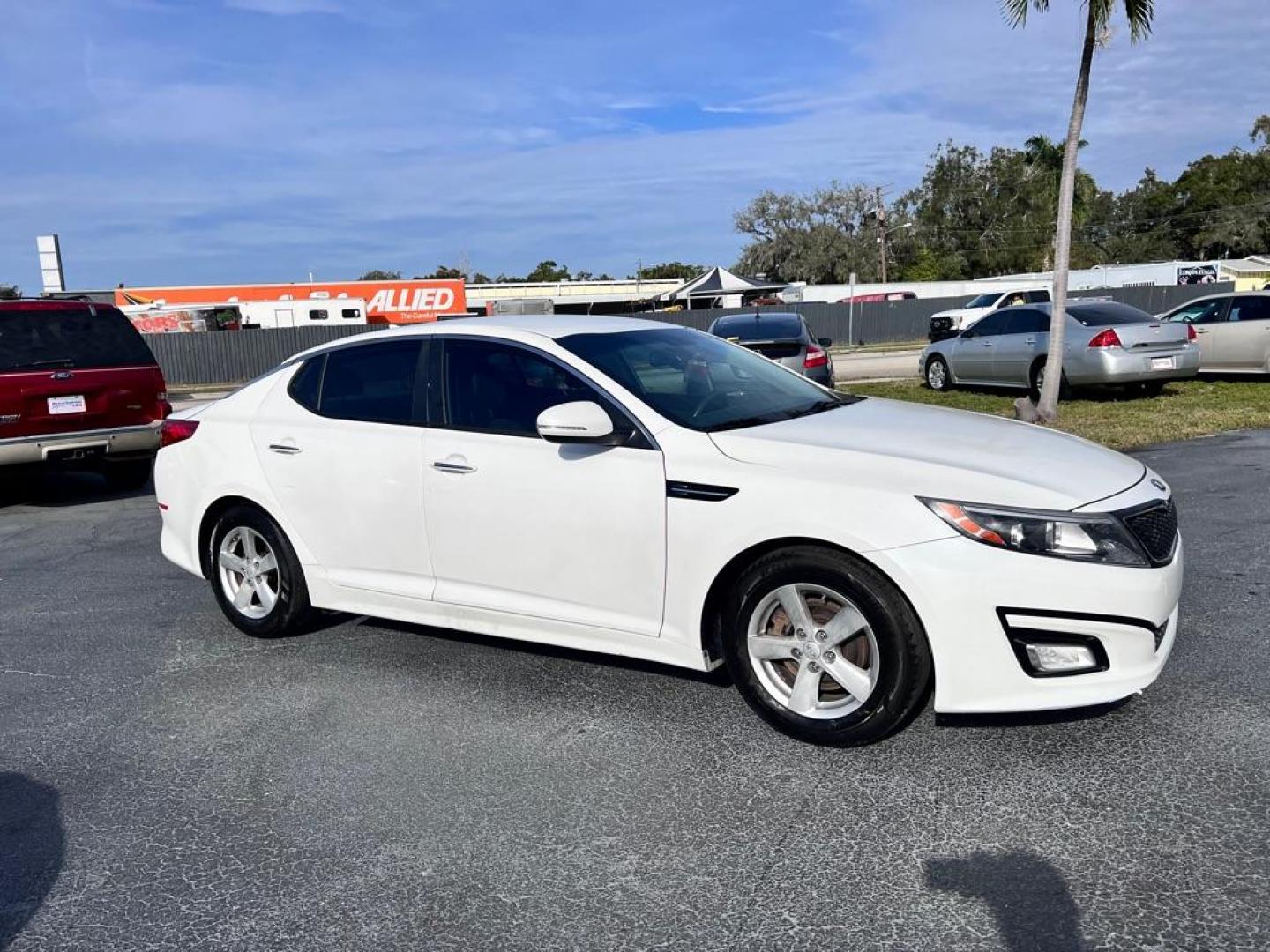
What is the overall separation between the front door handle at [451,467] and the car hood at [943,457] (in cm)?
115

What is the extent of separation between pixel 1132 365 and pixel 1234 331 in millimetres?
3128

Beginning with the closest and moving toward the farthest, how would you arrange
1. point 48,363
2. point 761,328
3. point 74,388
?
point 48,363 → point 74,388 → point 761,328

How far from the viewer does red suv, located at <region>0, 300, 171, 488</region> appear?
31.2ft

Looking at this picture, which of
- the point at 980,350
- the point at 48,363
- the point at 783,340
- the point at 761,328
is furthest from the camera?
the point at 980,350

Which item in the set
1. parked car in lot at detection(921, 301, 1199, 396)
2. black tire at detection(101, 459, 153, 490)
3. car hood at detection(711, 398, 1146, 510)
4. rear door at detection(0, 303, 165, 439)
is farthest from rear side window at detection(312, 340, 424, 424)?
parked car in lot at detection(921, 301, 1199, 396)

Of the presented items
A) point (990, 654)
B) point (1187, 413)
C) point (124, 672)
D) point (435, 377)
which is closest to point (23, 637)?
point (124, 672)

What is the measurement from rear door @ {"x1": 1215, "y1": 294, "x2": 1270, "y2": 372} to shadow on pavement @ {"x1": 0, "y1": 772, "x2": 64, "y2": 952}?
16.8 m

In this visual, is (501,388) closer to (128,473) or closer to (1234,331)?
(128,473)

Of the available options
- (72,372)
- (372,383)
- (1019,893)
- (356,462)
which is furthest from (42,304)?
(1019,893)

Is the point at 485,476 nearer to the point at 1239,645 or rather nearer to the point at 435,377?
the point at 435,377

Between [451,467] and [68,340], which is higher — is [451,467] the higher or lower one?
the lower one

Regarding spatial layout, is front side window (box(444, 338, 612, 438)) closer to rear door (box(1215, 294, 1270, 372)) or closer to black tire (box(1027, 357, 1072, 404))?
black tire (box(1027, 357, 1072, 404))

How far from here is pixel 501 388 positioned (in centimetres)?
489

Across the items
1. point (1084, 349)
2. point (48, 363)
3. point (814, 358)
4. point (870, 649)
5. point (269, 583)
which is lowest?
point (269, 583)
